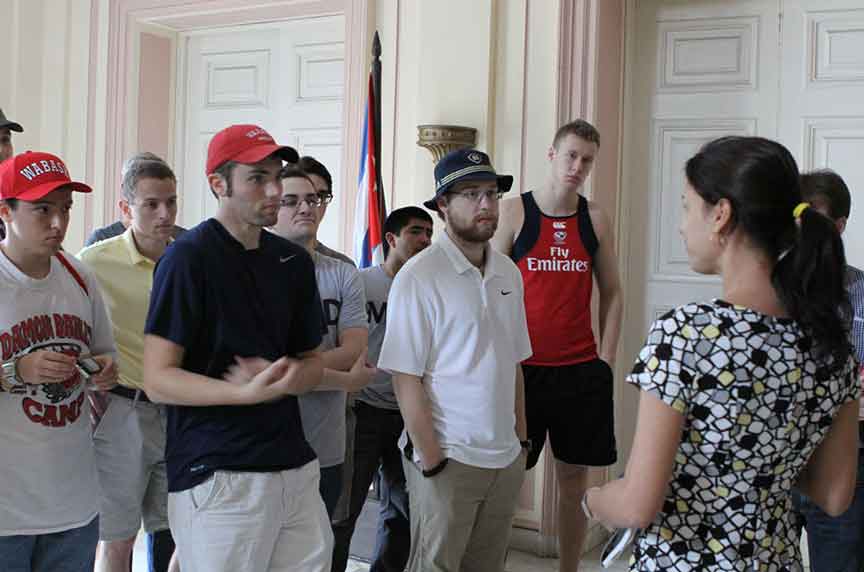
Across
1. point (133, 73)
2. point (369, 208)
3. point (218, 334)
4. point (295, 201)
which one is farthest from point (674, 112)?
point (133, 73)

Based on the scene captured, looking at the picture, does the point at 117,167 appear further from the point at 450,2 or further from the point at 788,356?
the point at 788,356

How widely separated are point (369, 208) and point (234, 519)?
2.22 meters

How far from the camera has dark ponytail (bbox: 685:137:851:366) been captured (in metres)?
1.48

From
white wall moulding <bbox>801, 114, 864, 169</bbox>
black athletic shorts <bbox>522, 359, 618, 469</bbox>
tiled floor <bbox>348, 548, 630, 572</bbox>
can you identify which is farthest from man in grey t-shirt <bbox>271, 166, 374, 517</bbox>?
white wall moulding <bbox>801, 114, 864, 169</bbox>

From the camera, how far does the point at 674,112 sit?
4.22 meters

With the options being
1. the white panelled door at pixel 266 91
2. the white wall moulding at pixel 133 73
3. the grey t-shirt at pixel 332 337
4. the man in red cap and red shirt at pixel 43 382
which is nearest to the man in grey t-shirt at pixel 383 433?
the grey t-shirt at pixel 332 337

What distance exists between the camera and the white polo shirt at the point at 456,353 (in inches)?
103

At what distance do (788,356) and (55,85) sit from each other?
490 centimetres

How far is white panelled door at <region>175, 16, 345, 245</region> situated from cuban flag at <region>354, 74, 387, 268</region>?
1.57 ft

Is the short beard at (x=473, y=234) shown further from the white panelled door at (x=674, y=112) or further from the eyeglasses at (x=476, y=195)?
the white panelled door at (x=674, y=112)

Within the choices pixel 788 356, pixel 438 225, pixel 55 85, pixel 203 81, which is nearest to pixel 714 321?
pixel 788 356

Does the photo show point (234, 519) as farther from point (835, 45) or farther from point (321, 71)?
point (321, 71)

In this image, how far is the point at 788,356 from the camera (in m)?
1.50

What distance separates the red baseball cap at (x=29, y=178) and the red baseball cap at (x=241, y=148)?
1.26 feet
